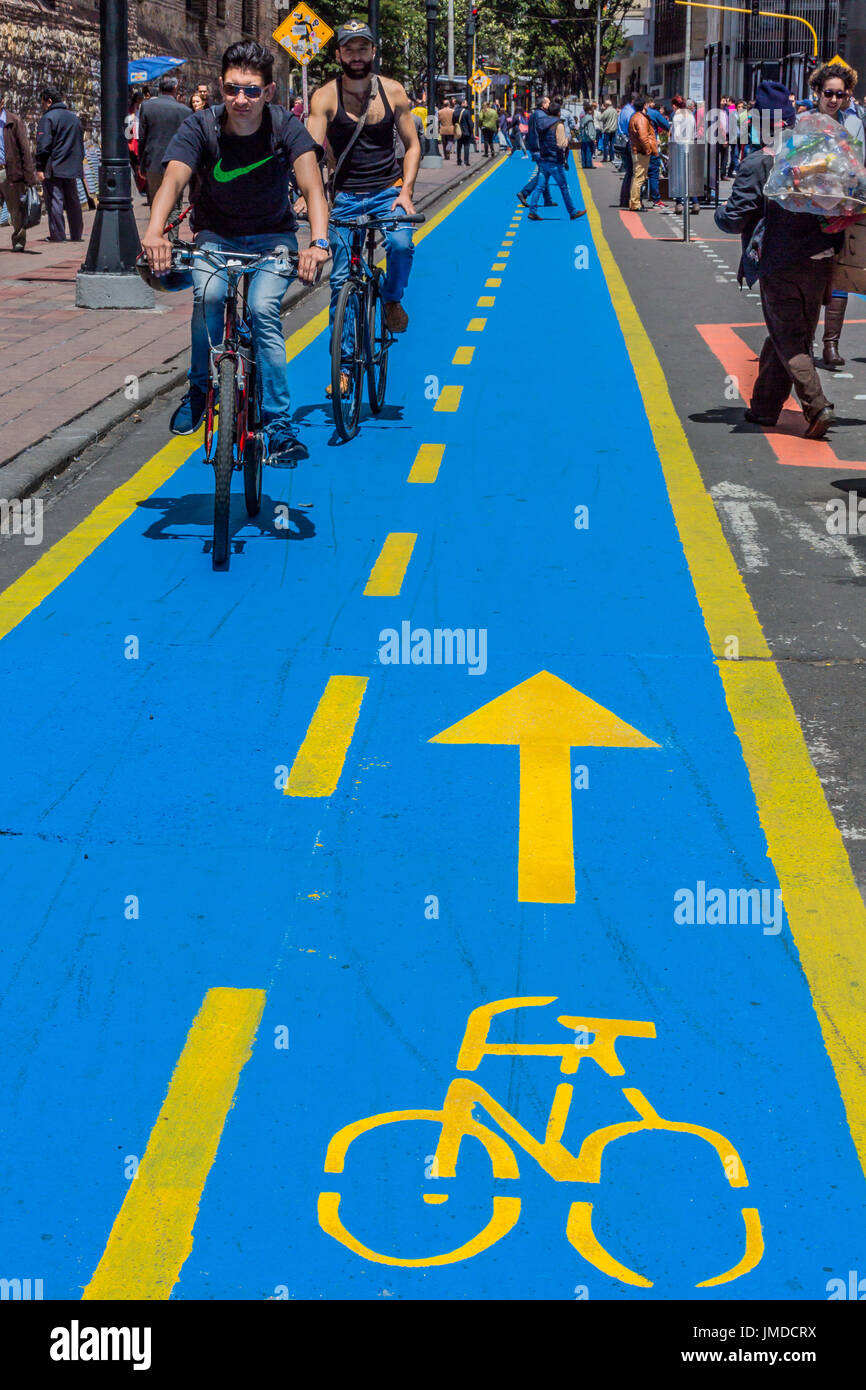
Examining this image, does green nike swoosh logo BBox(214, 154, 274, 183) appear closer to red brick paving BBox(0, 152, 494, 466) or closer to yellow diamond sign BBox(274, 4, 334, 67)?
red brick paving BBox(0, 152, 494, 466)

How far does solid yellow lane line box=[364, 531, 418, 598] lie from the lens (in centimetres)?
A: 714

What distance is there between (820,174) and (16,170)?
13749mm

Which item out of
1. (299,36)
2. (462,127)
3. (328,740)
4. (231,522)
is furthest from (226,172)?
(462,127)

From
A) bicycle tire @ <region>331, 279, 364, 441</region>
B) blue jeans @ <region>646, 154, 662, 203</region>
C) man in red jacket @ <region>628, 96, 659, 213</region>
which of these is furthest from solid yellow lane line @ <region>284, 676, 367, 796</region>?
blue jeans @ <region>646, 154, 662, 203</region>

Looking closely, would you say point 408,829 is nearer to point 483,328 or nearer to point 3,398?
point 3,398

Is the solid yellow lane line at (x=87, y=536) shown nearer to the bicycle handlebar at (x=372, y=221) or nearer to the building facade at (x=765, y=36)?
the bicycle handlebar at (x=372, y=221)

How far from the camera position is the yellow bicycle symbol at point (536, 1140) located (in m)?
3.02

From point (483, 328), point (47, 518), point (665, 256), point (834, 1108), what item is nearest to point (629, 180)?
point (665, 256)

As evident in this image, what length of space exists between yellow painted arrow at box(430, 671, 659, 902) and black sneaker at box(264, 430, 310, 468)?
2416 mm

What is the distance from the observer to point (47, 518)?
27.6ft

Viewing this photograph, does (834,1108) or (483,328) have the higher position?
(483,328)

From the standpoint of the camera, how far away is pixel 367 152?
9.94 meters
